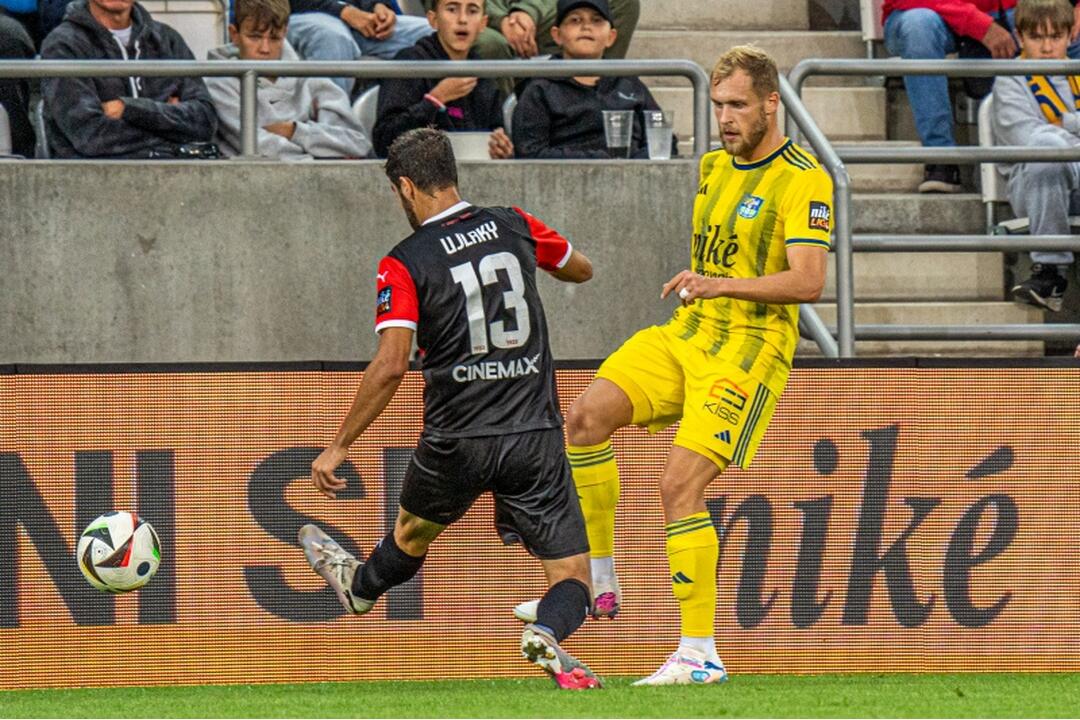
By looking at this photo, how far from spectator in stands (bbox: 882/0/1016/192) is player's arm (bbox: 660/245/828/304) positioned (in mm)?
4336

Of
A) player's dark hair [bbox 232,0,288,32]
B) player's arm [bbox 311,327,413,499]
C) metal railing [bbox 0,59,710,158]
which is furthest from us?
player's dark hair [bbox 232,0,288,32]

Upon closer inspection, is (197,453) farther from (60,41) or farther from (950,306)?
(950,306)

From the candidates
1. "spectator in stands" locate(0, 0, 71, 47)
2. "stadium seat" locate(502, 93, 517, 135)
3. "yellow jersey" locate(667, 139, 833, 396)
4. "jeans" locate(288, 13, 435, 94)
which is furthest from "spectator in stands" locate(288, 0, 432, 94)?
"yellow jersey" locate(667, 139, 833, 396)

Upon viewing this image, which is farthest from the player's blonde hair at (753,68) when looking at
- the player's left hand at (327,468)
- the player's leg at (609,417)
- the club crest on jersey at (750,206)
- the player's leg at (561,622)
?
the player's left hand at (327,468)

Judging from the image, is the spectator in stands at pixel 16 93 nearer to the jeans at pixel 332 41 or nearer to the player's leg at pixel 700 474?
the jeans at pixel 332 41

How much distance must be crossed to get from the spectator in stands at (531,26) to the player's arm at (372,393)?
4.47m

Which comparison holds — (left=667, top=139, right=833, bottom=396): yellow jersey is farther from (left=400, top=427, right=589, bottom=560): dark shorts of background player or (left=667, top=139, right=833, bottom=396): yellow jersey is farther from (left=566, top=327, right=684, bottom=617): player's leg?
(left=400, top=427, right=589, bottom=560): dark shorts of background player

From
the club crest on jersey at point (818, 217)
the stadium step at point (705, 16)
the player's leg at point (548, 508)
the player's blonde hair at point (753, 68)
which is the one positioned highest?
the stadium step at point (705, 16)

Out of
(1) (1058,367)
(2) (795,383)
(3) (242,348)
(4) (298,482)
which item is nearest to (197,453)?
(4) (298,482)

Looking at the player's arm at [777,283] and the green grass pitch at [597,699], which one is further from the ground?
the player's arm at [777,283]

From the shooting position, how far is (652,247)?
406 inches

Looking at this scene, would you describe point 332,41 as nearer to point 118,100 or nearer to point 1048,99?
point 118,100

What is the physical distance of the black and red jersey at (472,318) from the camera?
7.67 meters

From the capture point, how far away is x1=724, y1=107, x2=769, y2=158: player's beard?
785 centimetres
